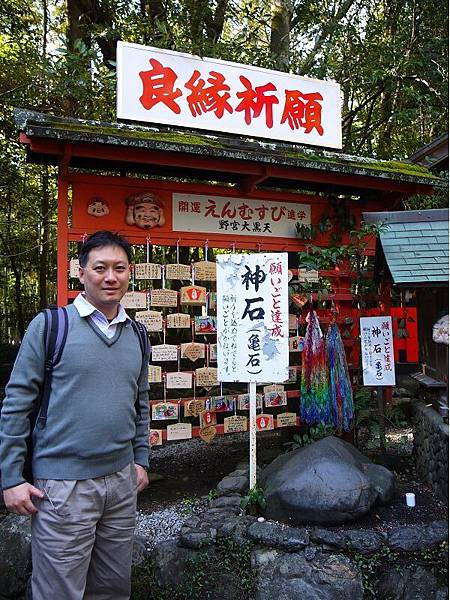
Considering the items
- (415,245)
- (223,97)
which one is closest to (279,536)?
(415,245)

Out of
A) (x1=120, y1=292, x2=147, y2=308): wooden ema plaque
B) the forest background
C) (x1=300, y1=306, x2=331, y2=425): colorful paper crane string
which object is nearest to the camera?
(x1=120, y1=292, x2=147, y2=308): wooden ema plaque

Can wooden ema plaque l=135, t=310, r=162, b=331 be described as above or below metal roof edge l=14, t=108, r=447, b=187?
below

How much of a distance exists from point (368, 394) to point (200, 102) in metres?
3.99

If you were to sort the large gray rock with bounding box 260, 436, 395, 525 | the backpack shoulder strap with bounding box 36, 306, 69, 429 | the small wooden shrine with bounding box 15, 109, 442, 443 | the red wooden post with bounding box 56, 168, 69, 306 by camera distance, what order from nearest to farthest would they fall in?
the backpack shoulder strap with bounding box 36, 306, 69, 429 < the large gray rock with bounding box 260, 436, 395, 525 < the small wooden shrine with bounding box 15, 109, 442, 443 < the red wooden post with bounding box 56, 168, 69, 306

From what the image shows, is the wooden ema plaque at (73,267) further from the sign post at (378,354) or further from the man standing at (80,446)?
the sign post at (378,354)

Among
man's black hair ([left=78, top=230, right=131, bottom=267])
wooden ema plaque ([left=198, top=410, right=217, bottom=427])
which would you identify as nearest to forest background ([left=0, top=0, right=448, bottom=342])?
wooden ema plaque ([left=198, top=410, right=217, bottom=427])

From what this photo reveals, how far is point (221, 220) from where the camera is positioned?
19.2ft

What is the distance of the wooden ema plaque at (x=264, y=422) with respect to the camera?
5.83 metres

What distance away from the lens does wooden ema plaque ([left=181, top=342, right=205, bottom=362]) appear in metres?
5.73

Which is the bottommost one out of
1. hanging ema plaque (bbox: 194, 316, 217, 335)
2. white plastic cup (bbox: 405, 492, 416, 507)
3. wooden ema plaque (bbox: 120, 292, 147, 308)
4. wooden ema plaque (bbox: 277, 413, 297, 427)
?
white plastic cup (bbox: 405, 492, 416, 507)

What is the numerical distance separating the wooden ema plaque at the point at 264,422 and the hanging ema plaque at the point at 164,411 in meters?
0.99

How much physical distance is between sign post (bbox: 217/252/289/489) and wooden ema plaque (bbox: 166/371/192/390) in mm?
1123

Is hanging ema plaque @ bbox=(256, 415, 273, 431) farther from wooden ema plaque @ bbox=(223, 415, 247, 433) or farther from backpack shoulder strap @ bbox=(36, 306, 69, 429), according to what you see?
backpack shoulder strap @ bbox=(36, 306, 69, 429)

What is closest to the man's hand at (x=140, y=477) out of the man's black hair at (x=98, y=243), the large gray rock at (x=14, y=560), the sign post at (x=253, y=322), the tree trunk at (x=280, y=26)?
the man's black hair at (x=98, y=243)
